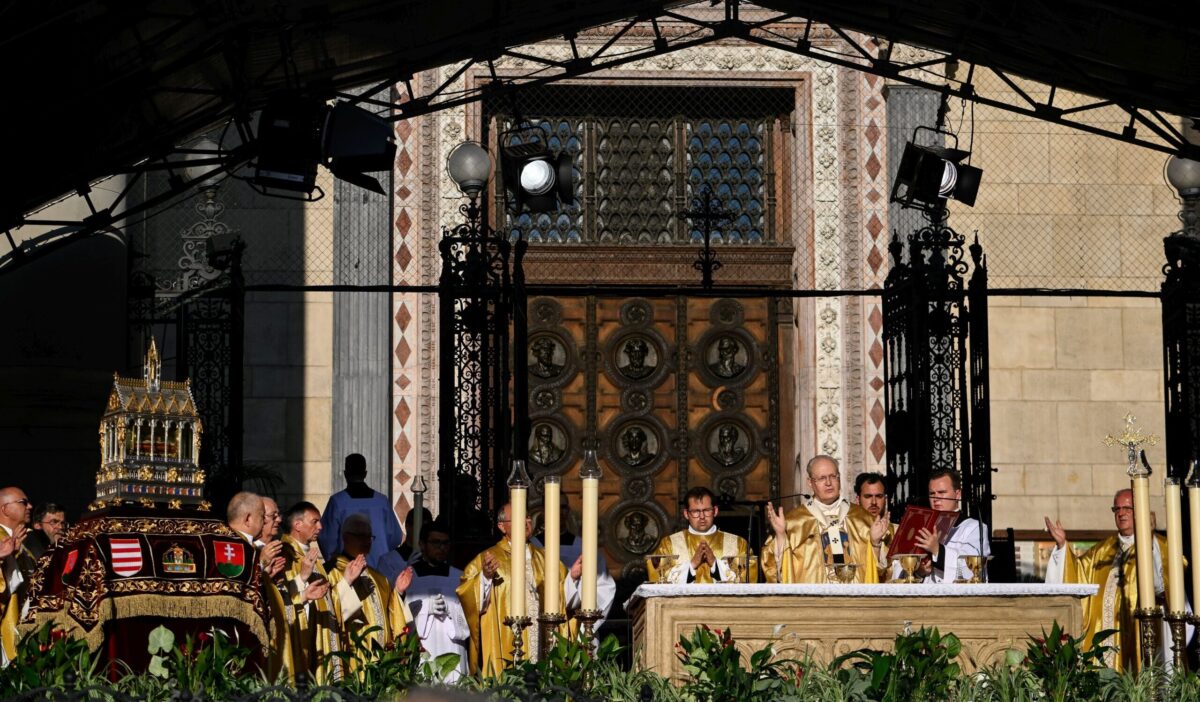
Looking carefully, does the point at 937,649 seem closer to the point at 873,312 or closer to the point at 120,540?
the point at 120,540

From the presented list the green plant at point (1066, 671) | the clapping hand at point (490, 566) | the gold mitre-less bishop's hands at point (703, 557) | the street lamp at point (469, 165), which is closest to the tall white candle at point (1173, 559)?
the green plant at point (1066, 671)

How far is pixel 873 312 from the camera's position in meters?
21.8

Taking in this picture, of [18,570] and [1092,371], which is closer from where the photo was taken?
[18,570]

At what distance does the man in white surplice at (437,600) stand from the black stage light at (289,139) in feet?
10.5

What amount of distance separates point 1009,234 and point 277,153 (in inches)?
327

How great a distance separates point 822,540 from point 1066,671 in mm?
5241

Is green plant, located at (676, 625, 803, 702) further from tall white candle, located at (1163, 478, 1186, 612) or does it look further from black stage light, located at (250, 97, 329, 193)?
black stage light, located at (250, 97, 329, 193)

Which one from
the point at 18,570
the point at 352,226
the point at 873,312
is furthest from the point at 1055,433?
the point at 18,570

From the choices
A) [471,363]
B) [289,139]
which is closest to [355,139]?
[289,139]

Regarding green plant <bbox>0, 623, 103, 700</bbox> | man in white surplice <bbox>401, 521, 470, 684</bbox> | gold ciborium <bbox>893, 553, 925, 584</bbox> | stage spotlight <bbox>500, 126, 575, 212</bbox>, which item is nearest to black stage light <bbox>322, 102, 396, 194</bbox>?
stage spotlight <bbox>500, 126, 575, 212</bbox>

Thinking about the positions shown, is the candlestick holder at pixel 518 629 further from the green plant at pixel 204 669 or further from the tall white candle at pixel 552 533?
the green plant at pixel 204 669

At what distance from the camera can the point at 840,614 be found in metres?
11.2

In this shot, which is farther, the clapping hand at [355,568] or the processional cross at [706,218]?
the processional cross at [706,218]

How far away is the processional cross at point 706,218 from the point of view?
63.2 ft
